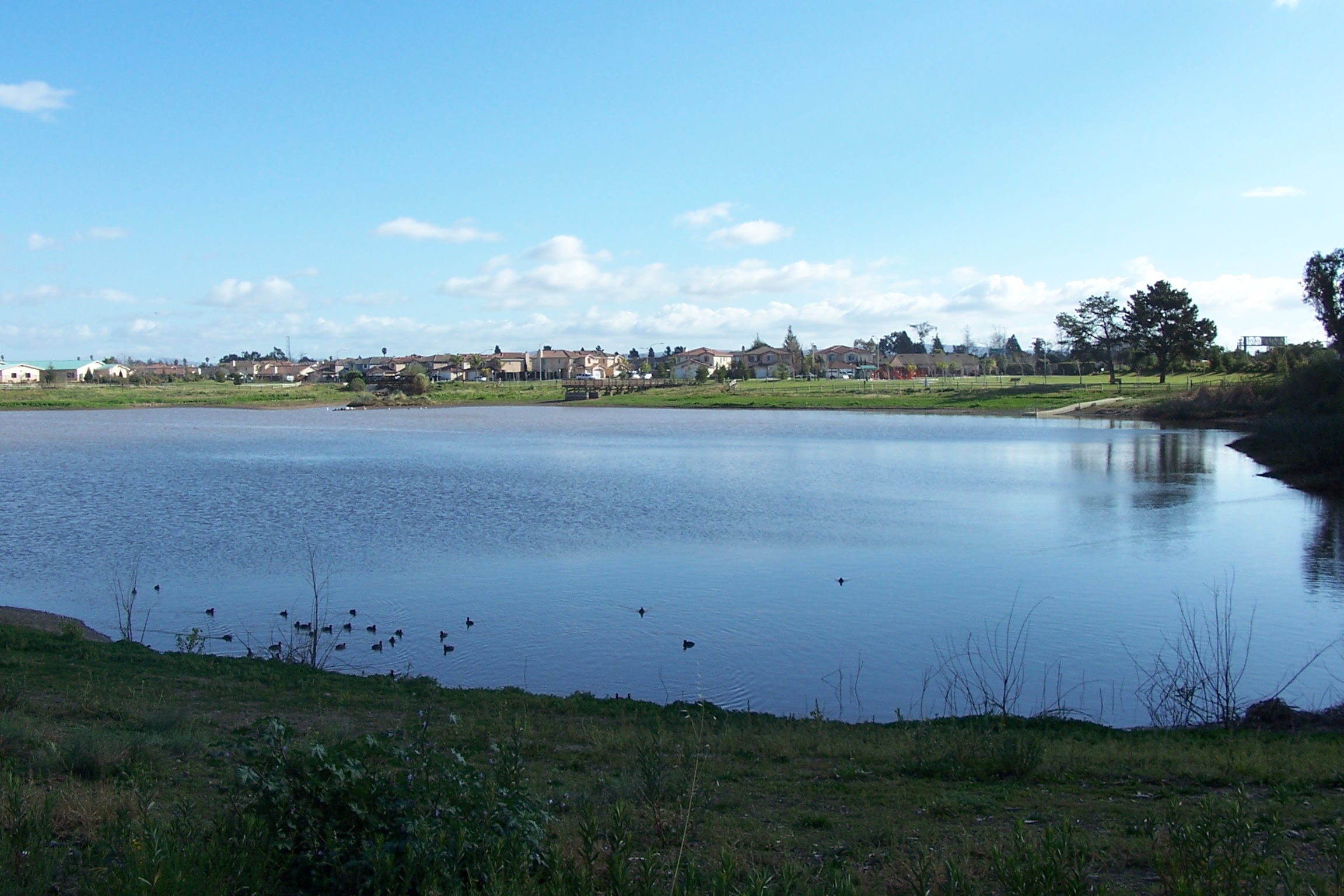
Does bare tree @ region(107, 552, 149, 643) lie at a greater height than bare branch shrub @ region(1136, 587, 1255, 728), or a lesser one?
greater

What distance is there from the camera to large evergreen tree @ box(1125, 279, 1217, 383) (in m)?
93.5

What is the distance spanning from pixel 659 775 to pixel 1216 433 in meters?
68.7

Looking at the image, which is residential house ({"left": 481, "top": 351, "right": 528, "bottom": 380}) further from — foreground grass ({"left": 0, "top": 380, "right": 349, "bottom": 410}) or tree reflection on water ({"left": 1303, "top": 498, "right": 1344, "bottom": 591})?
tree reflection on water ({"left": 1303, "top": 498, "right": 1344, "bottom": 591})

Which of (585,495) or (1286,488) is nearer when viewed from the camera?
(585,495)

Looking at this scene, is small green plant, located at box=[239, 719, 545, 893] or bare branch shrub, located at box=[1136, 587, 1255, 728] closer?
small green plant, located at box=[239, 719, 545, 893]

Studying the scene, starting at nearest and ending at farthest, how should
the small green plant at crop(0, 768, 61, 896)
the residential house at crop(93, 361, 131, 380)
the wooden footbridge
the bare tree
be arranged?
the small green plant at crop(0, 768, 61, 896) < the bare tree < the wooden footbridge < the residential house at crop(93, 361, 131, 380)

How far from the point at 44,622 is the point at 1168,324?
98.4 m

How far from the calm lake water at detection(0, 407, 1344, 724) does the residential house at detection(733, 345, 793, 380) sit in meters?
129

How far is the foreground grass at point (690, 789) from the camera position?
16.3 feet

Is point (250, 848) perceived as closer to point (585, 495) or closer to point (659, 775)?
point (659, 775)

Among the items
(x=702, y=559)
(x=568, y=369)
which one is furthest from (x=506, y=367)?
(x=702, y=559)

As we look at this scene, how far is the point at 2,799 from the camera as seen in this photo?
18.7 feet

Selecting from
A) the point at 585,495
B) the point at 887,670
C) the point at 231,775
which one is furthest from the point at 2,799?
the point at 585,495

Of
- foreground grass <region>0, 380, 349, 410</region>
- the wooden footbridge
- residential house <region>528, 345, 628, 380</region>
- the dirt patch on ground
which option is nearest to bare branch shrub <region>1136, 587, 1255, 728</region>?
the dirt patch on ground
